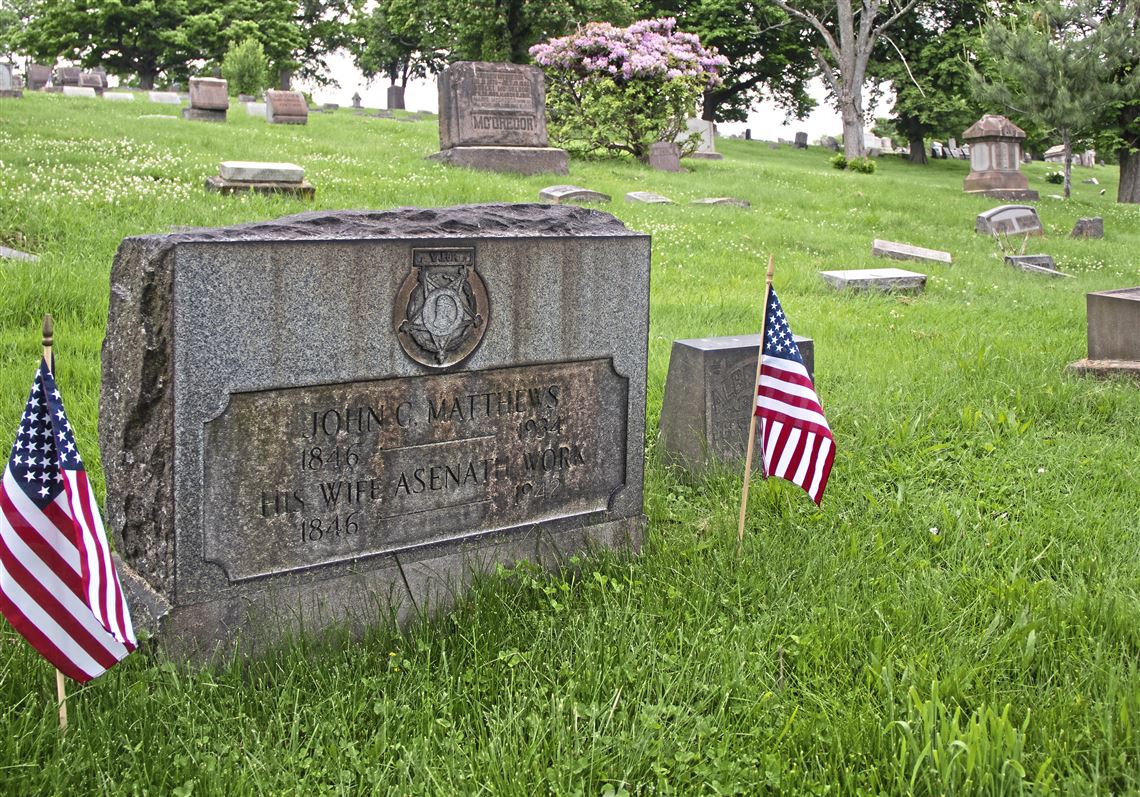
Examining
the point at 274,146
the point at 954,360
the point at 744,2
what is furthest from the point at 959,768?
the point at 744,2

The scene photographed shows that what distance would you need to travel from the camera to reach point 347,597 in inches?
151

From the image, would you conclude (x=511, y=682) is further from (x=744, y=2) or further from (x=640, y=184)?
(x=744, y=2)

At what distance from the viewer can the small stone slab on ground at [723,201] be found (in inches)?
634

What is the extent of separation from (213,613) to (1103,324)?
659 cm

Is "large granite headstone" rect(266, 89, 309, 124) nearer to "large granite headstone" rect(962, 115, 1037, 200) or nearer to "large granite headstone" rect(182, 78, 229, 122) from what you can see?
"large granite headstone" rect(182, 78, 229, 122)

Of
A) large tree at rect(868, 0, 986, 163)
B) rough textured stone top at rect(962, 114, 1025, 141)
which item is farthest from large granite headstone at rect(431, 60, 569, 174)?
large tree at rect(868, 0, 986, 163)

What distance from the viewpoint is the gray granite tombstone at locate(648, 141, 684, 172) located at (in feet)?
70.5

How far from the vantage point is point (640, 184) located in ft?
58.3

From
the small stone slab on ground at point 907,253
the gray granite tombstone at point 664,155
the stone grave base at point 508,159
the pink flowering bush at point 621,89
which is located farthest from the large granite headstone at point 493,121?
the small stone slab on ground at point 907,253

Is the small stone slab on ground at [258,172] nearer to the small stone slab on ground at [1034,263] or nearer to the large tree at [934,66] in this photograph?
the small stone slab on ground at [1034,263]

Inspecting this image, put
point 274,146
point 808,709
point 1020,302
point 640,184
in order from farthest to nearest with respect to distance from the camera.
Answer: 1. point 640,184
2. point 274,146
3. point 1020,302
4. point 808,709

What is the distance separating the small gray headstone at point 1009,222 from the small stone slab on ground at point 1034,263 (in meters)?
2.60

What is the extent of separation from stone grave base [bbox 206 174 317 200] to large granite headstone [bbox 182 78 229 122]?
12.6 m

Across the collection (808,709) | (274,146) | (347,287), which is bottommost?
(808,709)
